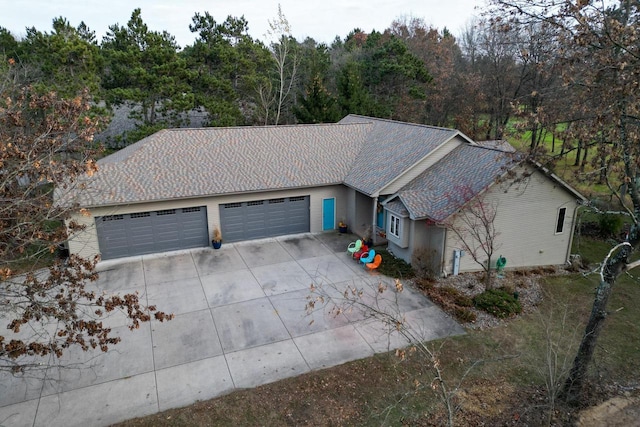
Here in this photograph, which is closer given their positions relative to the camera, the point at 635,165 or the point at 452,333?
the point at 635,165

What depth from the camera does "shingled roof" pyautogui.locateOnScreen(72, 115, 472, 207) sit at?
61.1 ft

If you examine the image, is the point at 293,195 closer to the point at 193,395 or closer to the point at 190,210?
the point at 190,210

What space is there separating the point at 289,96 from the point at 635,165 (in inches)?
1504

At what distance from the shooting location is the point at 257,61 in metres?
37.5

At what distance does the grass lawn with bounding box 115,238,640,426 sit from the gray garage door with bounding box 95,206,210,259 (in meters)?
10.6

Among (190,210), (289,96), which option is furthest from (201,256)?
(289,96)

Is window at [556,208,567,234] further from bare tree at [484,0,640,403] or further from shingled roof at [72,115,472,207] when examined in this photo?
bare tree at [484,0,640,403]

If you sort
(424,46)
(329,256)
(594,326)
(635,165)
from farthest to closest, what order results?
1. (424,46)
2. (329,256)
3. (594,326)
4. (635,165)

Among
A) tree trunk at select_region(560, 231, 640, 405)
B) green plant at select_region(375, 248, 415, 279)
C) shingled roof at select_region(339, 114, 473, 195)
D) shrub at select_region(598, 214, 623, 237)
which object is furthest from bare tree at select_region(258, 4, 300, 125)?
tree trunk at select_region(560, 231, 640, 405)

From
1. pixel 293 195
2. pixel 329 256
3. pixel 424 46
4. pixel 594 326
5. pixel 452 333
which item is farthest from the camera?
pixel 424 46

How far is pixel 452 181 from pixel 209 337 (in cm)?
1115

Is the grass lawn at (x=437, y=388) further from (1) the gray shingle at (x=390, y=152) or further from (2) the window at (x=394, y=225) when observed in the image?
(1) the gray shingle at (x=390, y=152)

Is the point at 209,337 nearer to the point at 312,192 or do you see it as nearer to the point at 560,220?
the point at 312,192

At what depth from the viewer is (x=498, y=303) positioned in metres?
13.9
